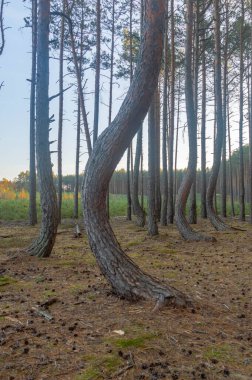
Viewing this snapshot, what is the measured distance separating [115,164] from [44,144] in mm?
3717

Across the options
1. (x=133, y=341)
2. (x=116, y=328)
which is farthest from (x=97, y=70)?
(x=133, y=341)

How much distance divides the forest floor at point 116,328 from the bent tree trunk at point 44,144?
945 mm

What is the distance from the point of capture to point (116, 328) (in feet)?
12.3

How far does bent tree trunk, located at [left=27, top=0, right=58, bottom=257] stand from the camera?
311 inches

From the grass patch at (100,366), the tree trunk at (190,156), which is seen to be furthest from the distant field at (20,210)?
the grass patch at (100,366)

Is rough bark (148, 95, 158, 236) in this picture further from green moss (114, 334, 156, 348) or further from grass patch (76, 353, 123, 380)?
grass patch (76, 353, 123, 380)

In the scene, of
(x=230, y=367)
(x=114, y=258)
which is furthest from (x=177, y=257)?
(x=230, y=367)

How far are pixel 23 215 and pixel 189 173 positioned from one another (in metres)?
11.9

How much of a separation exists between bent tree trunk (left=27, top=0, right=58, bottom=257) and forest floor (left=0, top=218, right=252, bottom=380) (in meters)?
0.94

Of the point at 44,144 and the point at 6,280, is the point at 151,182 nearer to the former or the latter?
the point at 44,144

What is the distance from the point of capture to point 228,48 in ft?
61.4

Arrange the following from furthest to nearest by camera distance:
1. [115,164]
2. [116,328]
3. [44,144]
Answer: [44,144]
[115,164]
[116,328]

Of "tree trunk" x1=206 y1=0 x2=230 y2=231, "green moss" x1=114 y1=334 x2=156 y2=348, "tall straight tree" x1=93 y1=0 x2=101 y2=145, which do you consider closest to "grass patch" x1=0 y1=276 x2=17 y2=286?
"green moss" x1=114 y1=334 x2=156 y2=348

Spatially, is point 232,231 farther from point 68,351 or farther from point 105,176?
point 68,351
